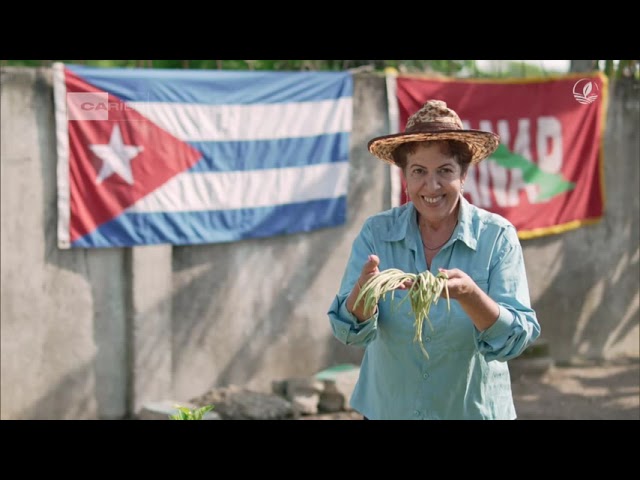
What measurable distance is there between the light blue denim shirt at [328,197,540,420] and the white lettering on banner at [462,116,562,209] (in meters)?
5.29

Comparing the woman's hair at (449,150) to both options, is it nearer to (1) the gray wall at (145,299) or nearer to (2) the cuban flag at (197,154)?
(2) the cuban flag at (197,154)

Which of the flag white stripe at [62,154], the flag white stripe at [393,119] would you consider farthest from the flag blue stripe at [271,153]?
the flag white stripe at [62,154]

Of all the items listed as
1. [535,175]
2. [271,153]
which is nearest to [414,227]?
[271,153]

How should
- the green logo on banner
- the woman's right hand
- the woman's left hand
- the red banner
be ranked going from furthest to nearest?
the green logo on banner
the red banner
the woman's right hand
the woman's left hand

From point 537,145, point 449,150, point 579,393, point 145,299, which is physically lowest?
point 579,393

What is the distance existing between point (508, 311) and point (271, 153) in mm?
4972

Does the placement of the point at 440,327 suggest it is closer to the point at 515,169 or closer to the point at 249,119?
the point at 249,119

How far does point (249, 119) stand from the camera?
7781mm

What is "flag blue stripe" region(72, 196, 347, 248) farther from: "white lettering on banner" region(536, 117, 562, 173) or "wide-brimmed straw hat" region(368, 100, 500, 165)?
"wide-brimmed straw hat" region(368, 100, 500, 165)

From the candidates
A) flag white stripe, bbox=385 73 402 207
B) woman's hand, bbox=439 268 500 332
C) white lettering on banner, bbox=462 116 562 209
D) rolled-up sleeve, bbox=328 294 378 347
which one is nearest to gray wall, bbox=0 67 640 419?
flag white stripe, bbox=385 73 402 207

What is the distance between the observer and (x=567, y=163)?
907cm

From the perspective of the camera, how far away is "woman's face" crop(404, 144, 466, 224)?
3.30 m

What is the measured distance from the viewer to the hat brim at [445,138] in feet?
10.9

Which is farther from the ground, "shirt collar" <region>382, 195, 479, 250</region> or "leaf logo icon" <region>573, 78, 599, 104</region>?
"leaf logo icon" <region>573, 78, 599, 104</region>
